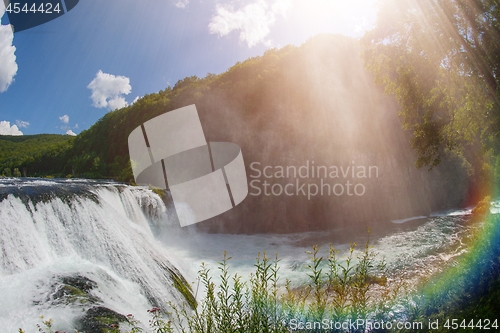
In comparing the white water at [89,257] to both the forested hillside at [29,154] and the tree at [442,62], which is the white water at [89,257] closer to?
the tree at [442,62]

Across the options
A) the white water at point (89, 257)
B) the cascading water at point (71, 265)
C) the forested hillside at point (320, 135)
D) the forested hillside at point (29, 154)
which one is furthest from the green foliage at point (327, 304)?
the forested hillside at point (29, 154)

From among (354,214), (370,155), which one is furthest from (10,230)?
(370,155)

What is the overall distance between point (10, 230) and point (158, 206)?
8.80 metres

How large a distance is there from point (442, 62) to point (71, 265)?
11.4 meters

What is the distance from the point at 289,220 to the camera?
20281 mm

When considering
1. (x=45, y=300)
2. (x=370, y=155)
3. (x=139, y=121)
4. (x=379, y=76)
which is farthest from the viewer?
(x=139, y=121)

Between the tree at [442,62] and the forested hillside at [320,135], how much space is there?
1246 cm

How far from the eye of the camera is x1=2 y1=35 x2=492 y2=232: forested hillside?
67.8ft

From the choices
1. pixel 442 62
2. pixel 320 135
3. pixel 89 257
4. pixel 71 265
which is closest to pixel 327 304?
pixel 71 265

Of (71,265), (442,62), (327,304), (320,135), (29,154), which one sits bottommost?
(327,304)

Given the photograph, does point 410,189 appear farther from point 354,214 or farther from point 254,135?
point 254,135

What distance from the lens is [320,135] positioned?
21.3 metres

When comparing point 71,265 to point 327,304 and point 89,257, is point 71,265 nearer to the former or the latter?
point 89,257

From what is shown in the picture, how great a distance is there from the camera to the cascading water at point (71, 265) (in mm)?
4645
